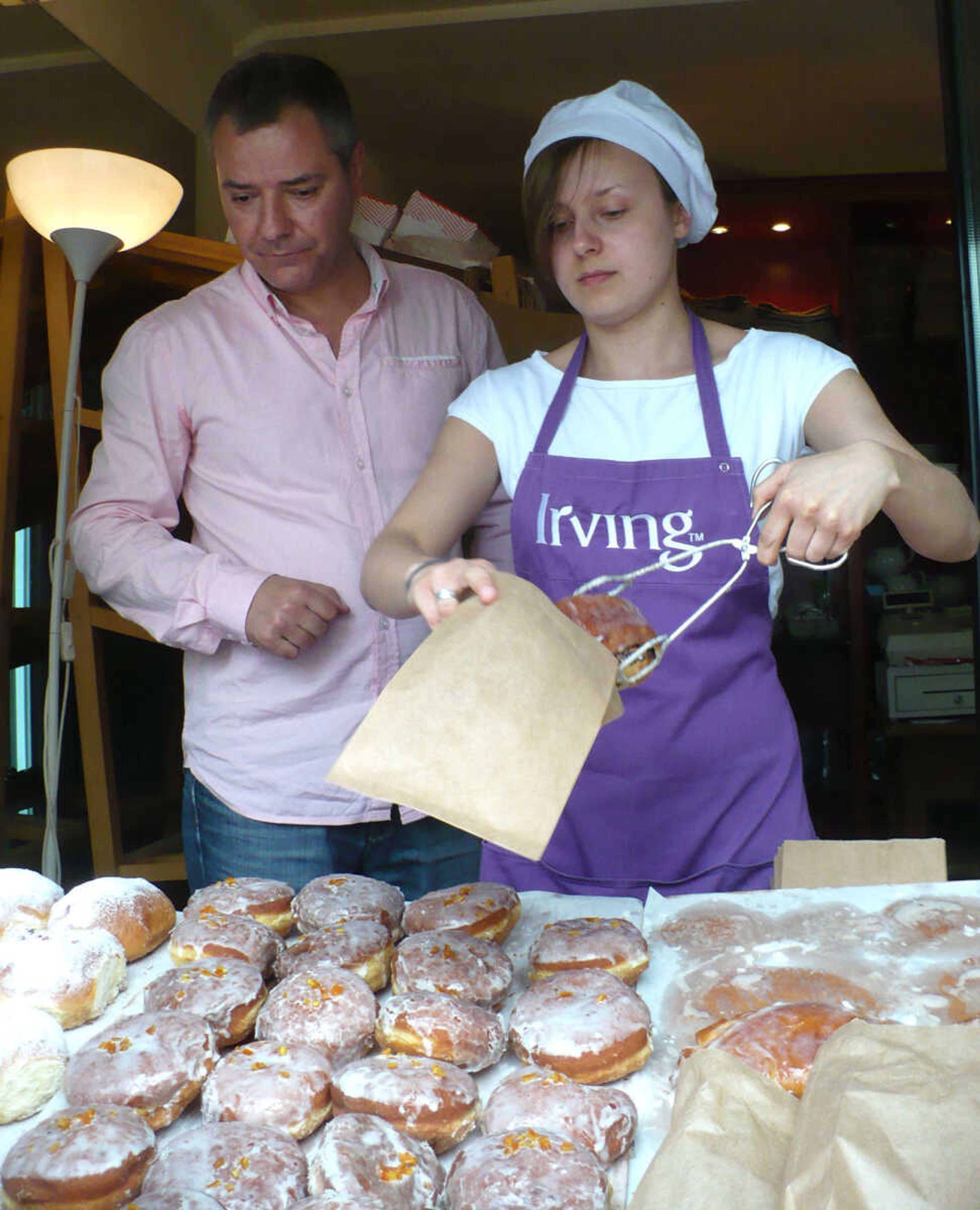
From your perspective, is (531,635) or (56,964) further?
(56,964)

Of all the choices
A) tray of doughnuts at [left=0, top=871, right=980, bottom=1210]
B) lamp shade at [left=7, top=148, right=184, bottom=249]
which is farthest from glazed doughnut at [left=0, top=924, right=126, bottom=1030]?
lamp shade at [left=7, top=148, right=184, bottom=249]

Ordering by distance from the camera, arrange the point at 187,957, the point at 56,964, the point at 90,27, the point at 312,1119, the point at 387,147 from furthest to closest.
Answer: the point at 387,147, the point at 90,27, the point at 187,957, the point at 56,964, the point at 312,1119

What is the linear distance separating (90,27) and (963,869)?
11.6ft

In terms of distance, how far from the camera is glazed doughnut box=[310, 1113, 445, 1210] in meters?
0.85

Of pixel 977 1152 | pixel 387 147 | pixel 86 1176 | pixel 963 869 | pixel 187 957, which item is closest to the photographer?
pixel 977 1152

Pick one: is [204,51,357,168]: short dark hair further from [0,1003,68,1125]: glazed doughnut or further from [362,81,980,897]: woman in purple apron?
[0,1003,68,1125]: glazed doughnut

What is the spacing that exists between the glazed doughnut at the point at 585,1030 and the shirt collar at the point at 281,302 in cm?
131

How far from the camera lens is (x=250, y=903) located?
1.38 m

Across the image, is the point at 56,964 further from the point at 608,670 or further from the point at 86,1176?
the point at 608,670

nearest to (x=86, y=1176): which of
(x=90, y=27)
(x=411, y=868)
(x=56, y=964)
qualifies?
(x=56, y=964)

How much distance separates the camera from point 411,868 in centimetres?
203

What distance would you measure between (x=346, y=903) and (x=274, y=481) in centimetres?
85

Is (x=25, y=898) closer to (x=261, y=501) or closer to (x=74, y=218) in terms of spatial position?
(x=261, y=501)

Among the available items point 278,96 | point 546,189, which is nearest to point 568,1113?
point 546,189
